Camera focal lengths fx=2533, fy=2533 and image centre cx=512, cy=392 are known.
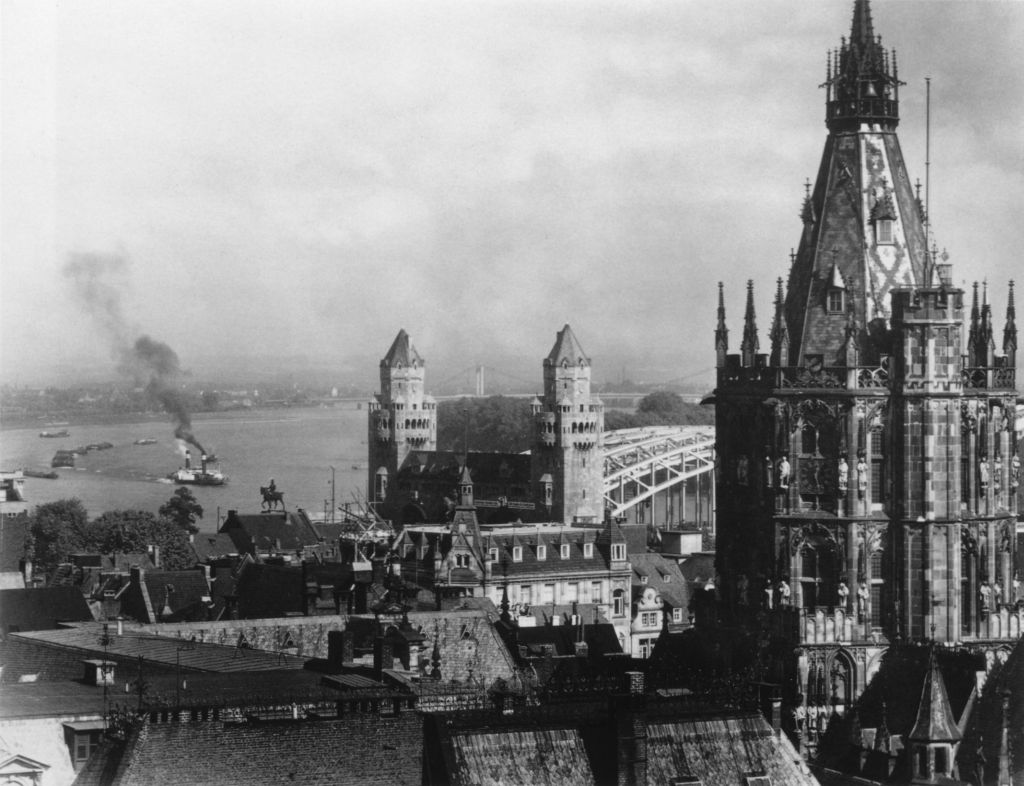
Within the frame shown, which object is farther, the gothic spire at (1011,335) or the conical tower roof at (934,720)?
the gothic spire at (1011,335)

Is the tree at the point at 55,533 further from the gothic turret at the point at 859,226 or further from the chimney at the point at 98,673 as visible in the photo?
the chimney at the point at 98,673

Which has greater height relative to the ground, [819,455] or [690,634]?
[819,455]

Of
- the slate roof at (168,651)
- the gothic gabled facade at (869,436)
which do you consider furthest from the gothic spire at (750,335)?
the slate roof at (168,651)

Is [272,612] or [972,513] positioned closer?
[972,513]

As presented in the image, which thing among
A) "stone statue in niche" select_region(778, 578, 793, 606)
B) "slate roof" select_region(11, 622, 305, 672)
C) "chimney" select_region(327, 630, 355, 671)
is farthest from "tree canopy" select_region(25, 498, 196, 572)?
"chimney" select_region(327, 630, 355, 671)

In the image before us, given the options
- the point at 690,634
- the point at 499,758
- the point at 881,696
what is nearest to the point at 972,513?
the point at 690,634

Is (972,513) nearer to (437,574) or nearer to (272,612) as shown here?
(272,612)

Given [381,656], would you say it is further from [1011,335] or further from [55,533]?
[55,533]
